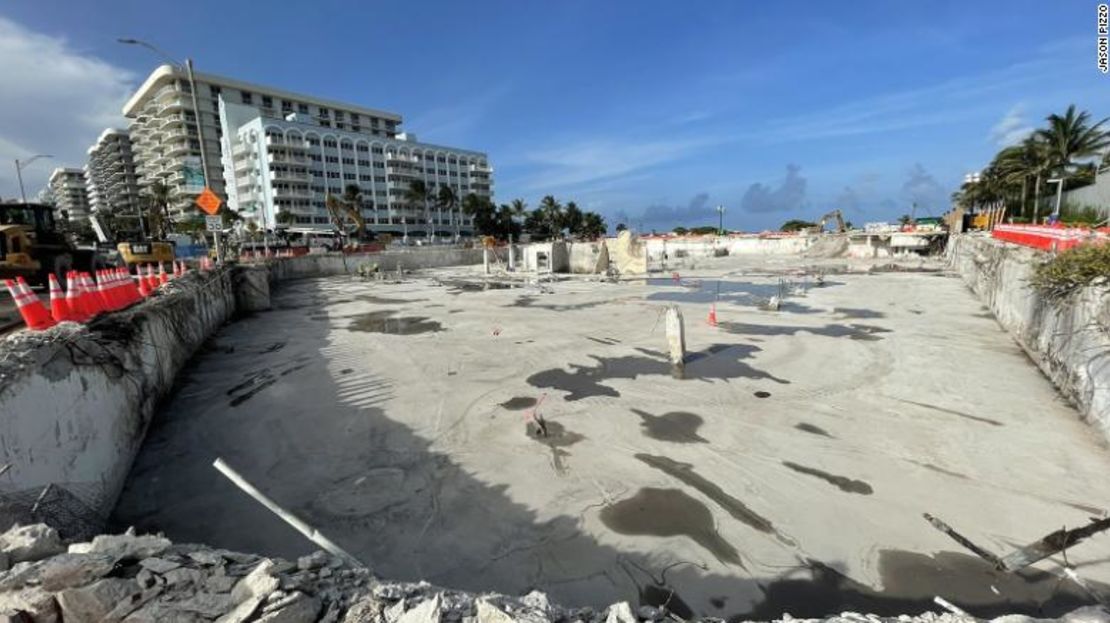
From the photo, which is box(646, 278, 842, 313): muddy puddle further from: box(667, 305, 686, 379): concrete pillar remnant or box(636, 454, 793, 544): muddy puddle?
box(636, 454, 793, 544): muddy puddle

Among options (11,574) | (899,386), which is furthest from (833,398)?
(11,574)

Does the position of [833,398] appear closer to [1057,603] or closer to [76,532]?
[1057,603]

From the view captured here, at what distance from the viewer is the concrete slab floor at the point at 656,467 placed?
4.57m

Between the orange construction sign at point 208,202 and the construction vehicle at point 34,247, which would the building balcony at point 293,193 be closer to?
the construction vehicle at point 34,247

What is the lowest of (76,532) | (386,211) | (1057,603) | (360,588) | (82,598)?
(1057,603)

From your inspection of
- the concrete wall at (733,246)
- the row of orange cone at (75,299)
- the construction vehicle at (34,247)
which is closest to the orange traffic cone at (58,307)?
the row of orange cone at (75,299)

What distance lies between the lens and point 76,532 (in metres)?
4.53

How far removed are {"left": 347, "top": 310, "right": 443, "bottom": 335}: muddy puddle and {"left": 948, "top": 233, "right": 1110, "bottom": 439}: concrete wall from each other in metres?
14.3

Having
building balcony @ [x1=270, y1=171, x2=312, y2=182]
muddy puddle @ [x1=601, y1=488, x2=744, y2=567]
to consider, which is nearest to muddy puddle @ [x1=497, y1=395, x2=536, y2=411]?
muddy puddle @ [x1=601, y1=488, x2=744, y2=567]

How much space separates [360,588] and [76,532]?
140 inches

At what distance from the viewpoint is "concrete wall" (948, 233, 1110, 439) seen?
24.4ft

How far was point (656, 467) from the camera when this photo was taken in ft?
21.4

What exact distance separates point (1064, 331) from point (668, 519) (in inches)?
367

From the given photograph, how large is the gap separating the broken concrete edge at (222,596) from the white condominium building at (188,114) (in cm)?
8828
